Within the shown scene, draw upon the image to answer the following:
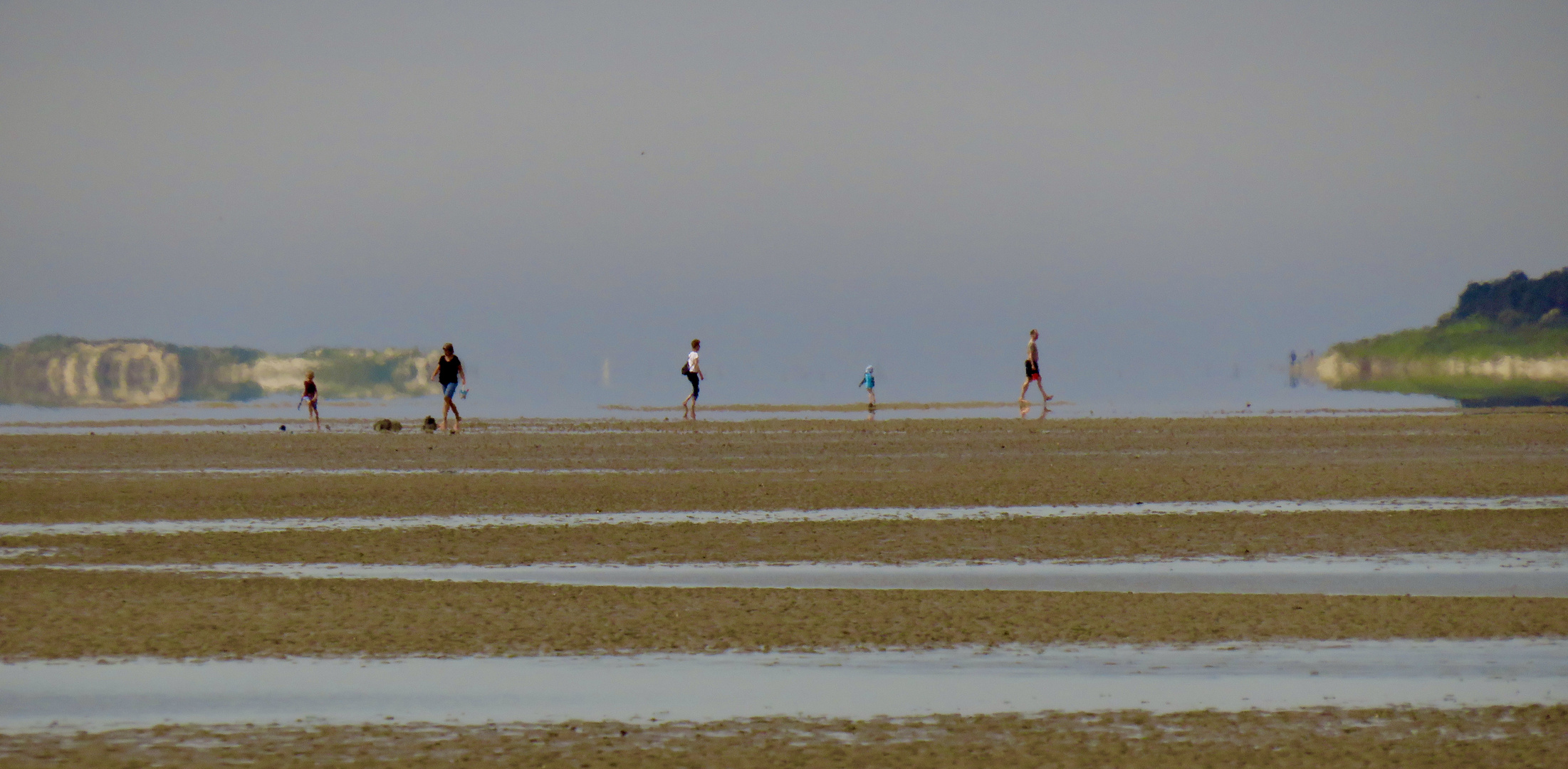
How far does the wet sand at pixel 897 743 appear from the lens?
7234mm

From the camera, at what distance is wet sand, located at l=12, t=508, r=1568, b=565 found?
48.9ft

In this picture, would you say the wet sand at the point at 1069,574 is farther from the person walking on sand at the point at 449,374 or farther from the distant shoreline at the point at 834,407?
the distant shoreline at the point at 834,407

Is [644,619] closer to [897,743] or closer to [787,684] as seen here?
[787,684]

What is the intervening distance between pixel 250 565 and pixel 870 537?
19.0 ft

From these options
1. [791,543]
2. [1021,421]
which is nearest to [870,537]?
[791,543]

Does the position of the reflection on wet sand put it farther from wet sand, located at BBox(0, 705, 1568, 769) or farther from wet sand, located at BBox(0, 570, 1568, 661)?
wet sand, located at BBox(0, 570, 1568, 661)

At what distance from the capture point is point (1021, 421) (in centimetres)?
4119

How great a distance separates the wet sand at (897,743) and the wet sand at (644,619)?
6.97ft

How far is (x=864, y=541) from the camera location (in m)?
16.0

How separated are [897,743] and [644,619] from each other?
3913 mm

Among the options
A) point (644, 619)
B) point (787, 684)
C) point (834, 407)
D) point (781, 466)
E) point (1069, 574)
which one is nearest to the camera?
point (787, 684)

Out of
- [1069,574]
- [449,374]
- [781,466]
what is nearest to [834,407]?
[449,374]

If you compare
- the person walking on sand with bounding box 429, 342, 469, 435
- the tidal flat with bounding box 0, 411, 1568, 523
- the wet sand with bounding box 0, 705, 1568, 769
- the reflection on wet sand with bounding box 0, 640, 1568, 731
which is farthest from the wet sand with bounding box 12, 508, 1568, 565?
the person walking on sand with bounding box 429, 342, 469, 435

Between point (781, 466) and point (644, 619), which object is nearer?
point (644, 619)
